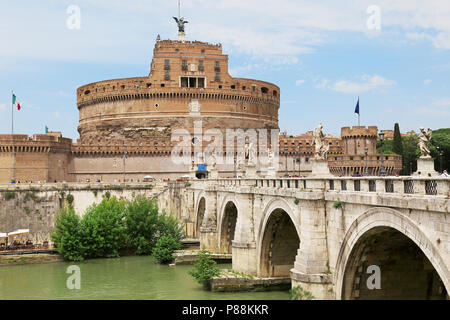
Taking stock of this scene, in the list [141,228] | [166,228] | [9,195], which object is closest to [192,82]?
[9,195]

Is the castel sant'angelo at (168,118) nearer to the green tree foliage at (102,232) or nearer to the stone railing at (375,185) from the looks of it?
the green tree foliage at (102,232)

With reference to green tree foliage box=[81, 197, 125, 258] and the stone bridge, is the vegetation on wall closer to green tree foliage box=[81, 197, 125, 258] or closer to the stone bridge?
green tree foliage box=[81, 197, 125, 258]

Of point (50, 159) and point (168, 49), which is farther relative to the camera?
point (168, 49)

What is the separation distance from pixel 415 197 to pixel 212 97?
52.0 m

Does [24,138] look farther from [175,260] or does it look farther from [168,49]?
[175,260]

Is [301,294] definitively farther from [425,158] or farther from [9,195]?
[9,195]

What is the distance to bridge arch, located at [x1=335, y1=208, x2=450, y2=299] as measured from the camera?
1309 cm

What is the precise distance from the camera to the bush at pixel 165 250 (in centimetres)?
3111

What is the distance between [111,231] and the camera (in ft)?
113

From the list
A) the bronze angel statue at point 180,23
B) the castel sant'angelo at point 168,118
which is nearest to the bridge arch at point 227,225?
the castel sant'angelo at point 168,118

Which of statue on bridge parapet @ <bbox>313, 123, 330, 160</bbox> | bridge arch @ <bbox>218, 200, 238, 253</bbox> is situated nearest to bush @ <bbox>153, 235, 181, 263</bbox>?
bridge arch @ <bbox>218, 200, 238, 253</bbox>

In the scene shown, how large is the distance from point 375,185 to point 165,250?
20.8 metres
